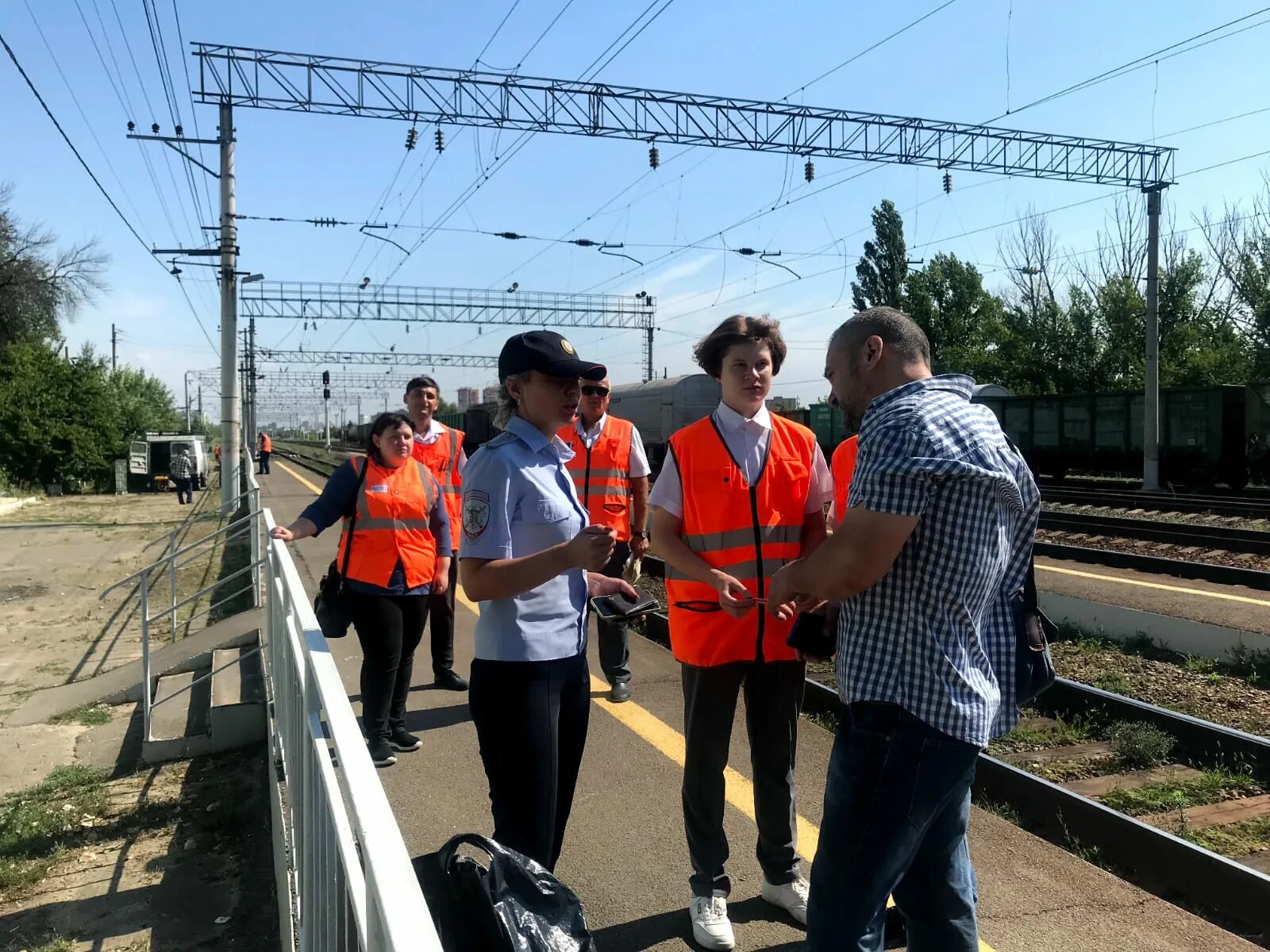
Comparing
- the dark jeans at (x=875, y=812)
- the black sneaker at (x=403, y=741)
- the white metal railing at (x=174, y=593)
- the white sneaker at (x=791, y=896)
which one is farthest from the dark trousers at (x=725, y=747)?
the white metal railing at (x=174, y=593)

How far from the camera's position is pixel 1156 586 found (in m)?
10.1

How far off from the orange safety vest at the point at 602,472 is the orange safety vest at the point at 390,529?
0.88 meters

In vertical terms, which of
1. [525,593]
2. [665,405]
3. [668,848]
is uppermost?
[665,405]

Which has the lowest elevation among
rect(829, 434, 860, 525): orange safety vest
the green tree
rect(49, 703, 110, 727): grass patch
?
rect(49, 703, 110, 727): grass patch

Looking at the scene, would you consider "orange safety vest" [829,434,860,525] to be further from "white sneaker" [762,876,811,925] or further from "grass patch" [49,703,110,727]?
"grass patch" [49,703,110,727]

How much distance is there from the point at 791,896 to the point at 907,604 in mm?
1675

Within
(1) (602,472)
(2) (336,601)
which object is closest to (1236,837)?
(1) (602,472)

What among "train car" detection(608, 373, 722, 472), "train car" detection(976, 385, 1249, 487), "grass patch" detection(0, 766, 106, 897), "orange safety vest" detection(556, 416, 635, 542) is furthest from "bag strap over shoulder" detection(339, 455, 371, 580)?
"train car" detection(608, 373, 722, 472)

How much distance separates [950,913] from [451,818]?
8.36 ft

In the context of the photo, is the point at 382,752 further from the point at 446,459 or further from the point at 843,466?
the point at 843,466

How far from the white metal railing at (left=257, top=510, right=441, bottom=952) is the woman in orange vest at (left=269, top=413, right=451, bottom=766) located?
3.86 feet

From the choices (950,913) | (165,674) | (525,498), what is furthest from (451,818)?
(165,674)

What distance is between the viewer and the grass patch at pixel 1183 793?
4.32 meters

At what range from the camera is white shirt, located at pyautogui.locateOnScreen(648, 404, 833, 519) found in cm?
327
